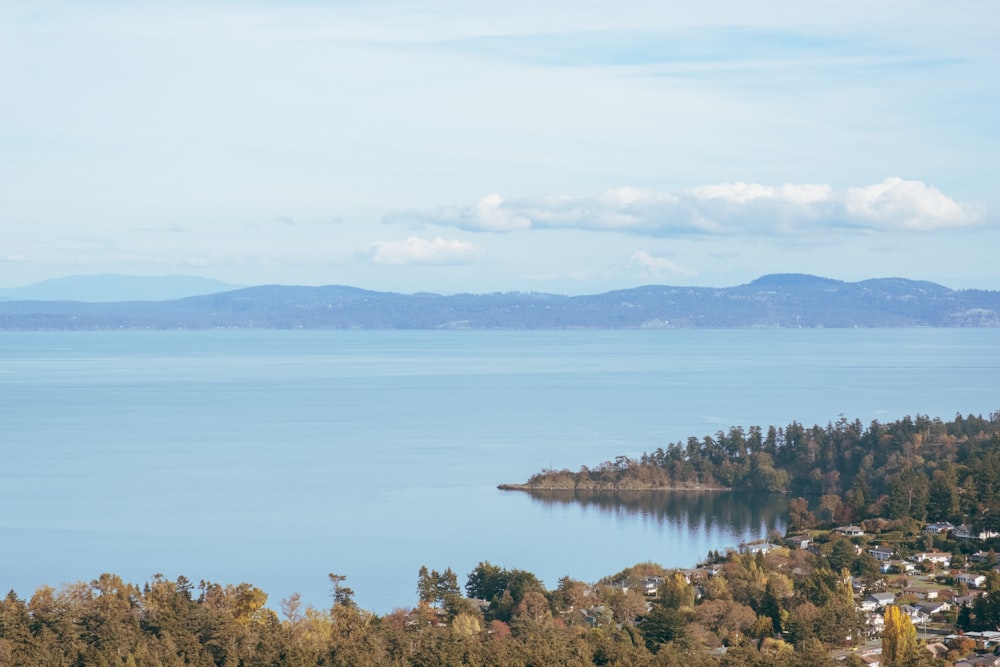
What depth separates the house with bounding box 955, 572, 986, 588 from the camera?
65.3 ft

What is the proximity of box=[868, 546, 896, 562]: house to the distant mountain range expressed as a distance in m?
156

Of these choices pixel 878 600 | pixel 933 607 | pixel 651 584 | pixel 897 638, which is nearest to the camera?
pixel 897 638

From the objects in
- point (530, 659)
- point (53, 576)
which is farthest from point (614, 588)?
point (53, 576)

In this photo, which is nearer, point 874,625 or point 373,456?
point 874,625

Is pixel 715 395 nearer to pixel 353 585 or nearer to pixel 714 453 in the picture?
pixel 714 453

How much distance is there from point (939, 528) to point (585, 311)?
159728mm

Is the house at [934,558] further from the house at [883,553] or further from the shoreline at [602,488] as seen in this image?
the shoreline at [602,488]

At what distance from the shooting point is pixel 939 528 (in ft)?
78.6

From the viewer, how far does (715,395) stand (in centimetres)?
6366

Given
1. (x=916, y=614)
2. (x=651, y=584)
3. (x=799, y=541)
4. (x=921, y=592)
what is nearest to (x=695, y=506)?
(x=799, y=541)

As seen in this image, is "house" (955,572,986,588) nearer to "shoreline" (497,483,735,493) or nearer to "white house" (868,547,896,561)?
"white house" (868,547,896,561)

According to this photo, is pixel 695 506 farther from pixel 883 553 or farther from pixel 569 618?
pixel 569 618

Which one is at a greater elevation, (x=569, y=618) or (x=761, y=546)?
(x=569, y=618)

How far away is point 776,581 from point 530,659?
5.76m
